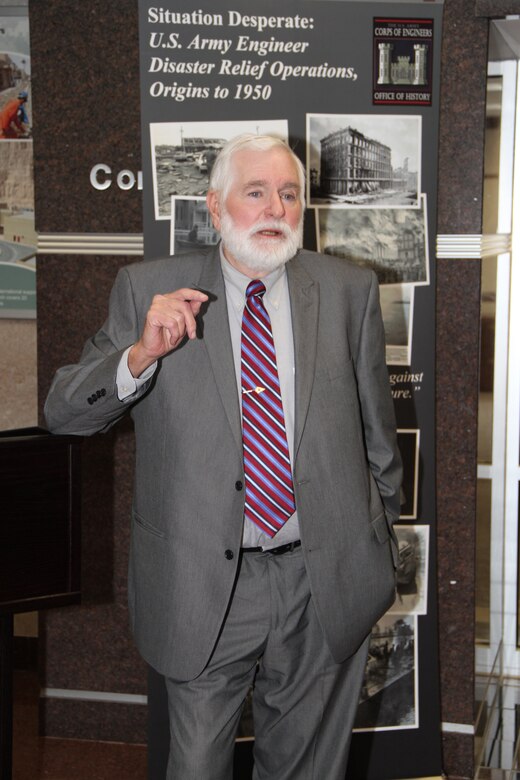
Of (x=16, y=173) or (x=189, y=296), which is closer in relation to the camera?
(x=189, y=296)

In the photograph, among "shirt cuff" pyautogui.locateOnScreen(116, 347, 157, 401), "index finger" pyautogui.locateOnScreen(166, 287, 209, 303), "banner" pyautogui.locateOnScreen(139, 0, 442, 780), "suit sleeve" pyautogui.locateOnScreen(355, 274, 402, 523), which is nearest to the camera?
"index finger" pyautogui.locateOnScreen(166, 287, 209, 303)

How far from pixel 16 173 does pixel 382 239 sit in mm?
1728

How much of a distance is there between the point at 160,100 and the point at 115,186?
51cm

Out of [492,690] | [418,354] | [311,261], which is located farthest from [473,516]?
[311,261]

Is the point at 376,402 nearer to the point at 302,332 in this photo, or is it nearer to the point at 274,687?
the point at 302,332

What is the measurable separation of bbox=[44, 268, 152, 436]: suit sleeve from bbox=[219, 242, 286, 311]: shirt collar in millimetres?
216

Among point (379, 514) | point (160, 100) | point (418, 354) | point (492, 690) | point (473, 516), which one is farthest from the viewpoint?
point (492, 690)

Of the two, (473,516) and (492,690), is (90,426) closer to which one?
(473,516)

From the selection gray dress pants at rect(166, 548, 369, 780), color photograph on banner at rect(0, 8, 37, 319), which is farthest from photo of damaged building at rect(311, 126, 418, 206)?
color photograph on banner at rect(0, 8, 37, 319)

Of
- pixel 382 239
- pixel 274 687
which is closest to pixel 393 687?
pixel 274 687

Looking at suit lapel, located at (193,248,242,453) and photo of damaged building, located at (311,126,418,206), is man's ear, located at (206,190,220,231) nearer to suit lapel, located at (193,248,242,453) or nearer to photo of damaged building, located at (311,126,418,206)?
suit lapel, located at (193,248,242,453)

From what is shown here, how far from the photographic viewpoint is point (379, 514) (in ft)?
7.37

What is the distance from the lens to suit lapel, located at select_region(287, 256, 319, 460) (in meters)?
2.09

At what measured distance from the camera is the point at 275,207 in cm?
210
